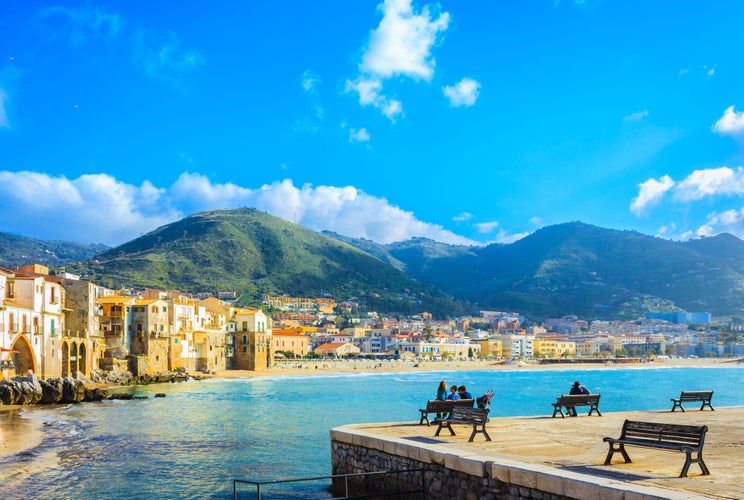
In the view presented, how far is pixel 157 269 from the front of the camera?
170125mm

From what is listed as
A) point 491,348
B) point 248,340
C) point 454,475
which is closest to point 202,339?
point 248,340

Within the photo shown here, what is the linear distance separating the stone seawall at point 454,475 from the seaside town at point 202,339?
3893cm

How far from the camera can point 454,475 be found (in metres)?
11.8

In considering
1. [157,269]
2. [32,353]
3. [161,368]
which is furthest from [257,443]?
[157,269]

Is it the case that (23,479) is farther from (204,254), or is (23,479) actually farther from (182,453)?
(204,254)

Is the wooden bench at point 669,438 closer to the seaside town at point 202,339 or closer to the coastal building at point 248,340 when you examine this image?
the seaside town at point 202,339

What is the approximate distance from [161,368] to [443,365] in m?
63.1

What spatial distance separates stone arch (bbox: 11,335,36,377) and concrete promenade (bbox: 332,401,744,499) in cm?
4046

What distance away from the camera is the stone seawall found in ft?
29.9

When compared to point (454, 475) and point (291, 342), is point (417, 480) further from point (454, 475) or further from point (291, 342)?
point (291, 342)

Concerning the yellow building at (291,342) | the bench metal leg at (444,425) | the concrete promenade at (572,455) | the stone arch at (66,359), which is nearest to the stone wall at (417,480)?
the concrete promenade at (572,455)

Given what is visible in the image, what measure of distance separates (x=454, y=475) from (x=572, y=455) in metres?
2.07

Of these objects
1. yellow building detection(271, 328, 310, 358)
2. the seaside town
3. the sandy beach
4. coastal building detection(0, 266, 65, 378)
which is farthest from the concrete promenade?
yellow building detection(271, 328, 310, 358)

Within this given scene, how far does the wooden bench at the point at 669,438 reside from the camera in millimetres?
9820
